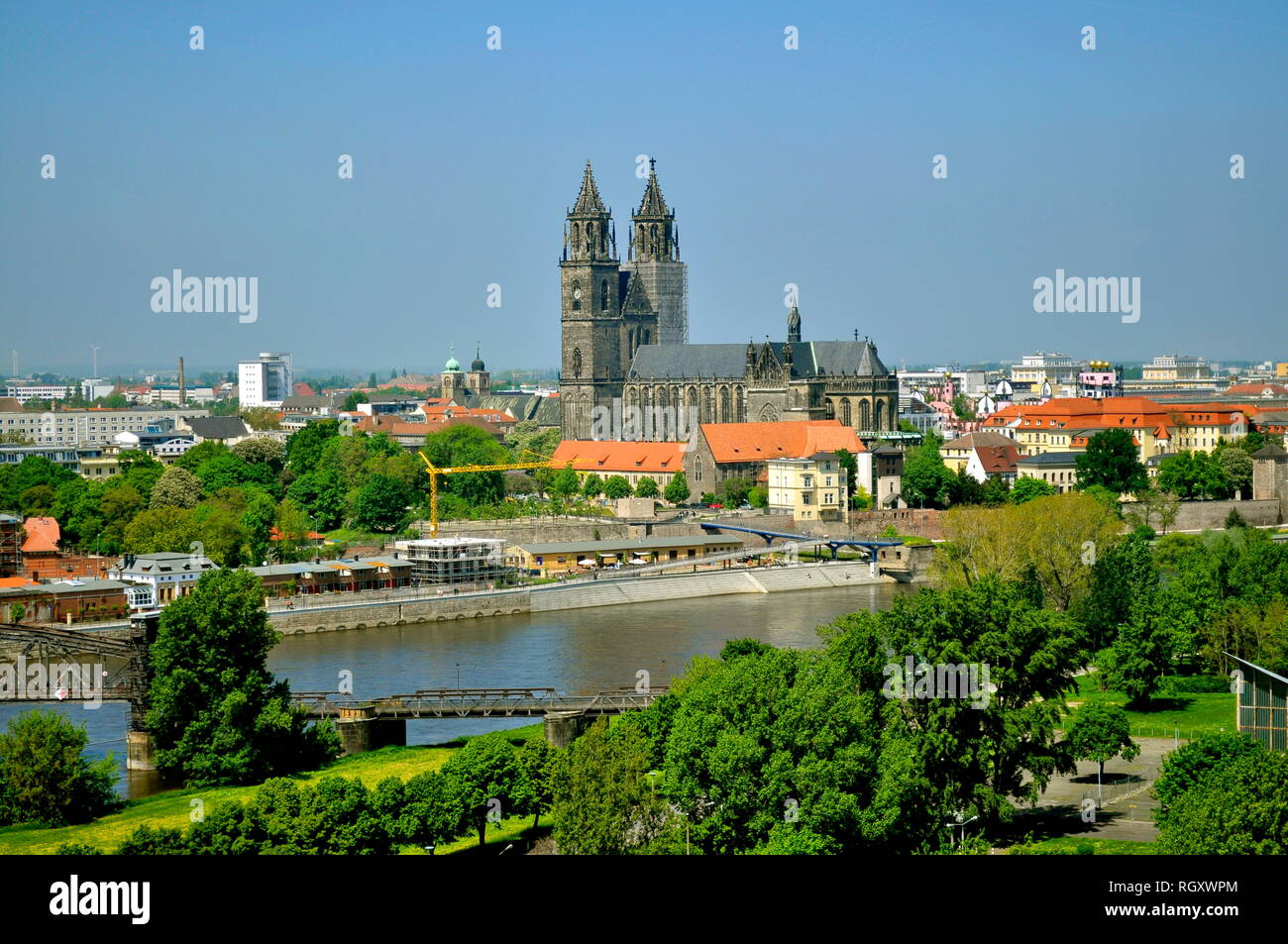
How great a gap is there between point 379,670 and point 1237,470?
30.2 m

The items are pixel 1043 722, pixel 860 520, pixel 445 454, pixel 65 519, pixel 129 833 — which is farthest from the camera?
pixel 445 454

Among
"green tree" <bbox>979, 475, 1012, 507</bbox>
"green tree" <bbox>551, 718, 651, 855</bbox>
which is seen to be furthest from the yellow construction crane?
"green tree" <bbox>551, 718, 651, 855</bbox>

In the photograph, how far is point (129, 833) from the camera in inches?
561

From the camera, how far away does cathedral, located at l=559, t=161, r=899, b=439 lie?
55531 millimetres

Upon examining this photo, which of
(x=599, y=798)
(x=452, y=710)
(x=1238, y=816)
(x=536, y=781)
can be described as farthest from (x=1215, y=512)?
(x=599, y=798)

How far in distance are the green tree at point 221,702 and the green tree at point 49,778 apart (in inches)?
56.2

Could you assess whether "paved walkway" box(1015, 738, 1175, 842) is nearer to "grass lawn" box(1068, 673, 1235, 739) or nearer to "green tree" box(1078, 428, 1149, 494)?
"grass lawn" box(1068, 673, 1235, 739)

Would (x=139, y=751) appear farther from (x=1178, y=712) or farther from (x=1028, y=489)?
(x=1028, y=489)

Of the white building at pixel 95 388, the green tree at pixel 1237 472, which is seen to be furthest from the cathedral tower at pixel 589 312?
the white building at pixel 95 388

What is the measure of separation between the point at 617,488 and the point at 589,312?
47.4 feet

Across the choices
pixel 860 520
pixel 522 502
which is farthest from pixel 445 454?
pixel 860 520

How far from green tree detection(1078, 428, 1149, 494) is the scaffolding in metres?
17.6
